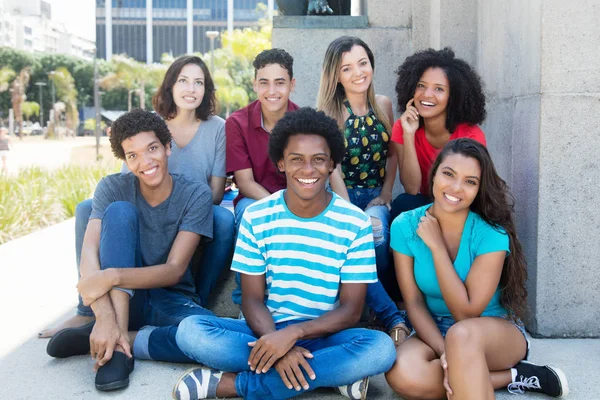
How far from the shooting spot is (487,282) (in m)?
2.85

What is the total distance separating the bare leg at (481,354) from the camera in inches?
98.7

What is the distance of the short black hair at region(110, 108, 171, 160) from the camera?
11.6 feet

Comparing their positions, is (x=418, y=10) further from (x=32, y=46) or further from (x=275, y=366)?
(x=32, y=46)

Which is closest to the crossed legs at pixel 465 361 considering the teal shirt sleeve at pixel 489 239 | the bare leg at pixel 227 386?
the teal shirt sleeve at pixel 489 239

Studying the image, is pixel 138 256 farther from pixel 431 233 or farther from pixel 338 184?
pixel 431 233

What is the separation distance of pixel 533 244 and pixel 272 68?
1.83m

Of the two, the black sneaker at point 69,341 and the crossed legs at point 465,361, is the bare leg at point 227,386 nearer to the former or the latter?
the crossed legs at point 465,361

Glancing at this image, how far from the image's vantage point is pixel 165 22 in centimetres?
7775

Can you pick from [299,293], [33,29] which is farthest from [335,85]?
[33,29]

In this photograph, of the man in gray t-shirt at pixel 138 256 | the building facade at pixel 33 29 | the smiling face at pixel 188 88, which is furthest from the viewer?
the building facade at pixel 33 29

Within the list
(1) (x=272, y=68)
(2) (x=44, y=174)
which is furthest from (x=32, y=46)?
(1) (x=272, y=68)

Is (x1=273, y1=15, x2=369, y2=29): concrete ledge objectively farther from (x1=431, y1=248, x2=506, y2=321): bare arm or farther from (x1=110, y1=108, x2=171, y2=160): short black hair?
(x1=431, y1=248, x2=506, y2=321): bare arm

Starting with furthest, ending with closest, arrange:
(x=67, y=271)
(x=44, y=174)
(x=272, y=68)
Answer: (x=44, y=174)
(x=67, y=271)
(x=272, y=68)

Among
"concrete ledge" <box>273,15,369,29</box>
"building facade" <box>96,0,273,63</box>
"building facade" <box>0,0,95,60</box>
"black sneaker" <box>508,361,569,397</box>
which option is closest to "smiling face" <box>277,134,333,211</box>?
"black sneaker" <box>508,361,569,397</box>
